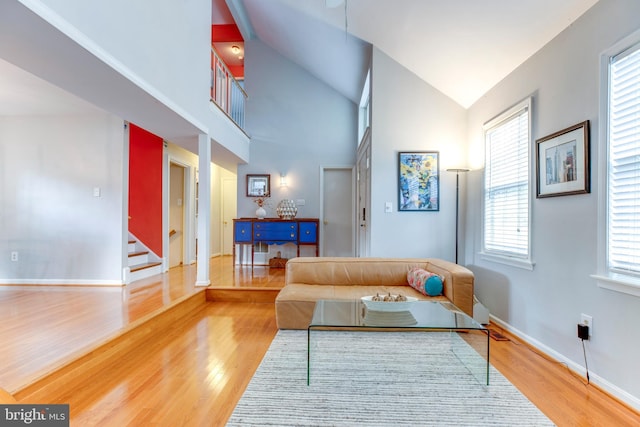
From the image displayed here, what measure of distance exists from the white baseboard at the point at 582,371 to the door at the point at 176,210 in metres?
5.24

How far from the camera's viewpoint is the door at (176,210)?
19.3 feet

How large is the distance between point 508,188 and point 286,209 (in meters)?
3.67

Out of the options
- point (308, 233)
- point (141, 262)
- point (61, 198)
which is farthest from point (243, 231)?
point (61, 198)

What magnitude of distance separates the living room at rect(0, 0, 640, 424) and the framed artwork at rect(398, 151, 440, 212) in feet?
0.30

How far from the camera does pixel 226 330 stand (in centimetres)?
296

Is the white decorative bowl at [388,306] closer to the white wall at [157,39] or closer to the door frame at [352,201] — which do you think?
the white wall at [157,39]

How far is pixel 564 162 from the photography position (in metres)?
2.29

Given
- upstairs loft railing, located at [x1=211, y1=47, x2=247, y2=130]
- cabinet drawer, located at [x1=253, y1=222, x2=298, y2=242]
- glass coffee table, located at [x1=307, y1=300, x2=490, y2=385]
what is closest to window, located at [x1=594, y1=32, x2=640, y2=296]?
glass coffee table, located at [x1=307, y1=300, x2=490, y2=385]

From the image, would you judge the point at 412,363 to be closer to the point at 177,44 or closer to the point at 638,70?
the point at 638,70

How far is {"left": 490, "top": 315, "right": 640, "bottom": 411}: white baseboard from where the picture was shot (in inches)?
69.6

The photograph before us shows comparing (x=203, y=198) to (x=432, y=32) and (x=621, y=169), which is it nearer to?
(x=432, y=32)

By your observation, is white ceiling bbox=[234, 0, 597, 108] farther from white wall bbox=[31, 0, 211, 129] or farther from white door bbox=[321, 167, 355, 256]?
white door bbox=[321, 167, 355, 256]

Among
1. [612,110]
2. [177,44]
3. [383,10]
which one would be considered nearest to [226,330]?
[177,44]

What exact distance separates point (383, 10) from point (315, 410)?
11.5 ft
